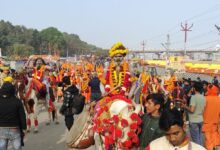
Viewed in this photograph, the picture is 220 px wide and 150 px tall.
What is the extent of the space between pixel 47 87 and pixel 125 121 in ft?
31.7

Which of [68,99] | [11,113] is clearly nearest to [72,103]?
[68,99]

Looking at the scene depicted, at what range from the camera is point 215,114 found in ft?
30.0

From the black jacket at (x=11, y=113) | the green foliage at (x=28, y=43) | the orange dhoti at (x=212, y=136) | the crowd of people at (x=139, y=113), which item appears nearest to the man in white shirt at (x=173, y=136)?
the crowd of people at (x=139, y=113)

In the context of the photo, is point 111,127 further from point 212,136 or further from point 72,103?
point 72,103

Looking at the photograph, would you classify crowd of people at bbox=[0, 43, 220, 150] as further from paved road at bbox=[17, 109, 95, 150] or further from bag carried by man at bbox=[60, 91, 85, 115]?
paved road at bbox=[17, 109, 95, 150]

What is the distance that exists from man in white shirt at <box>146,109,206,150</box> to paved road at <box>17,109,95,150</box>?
20.8ft

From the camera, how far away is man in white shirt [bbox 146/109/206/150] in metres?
3.65

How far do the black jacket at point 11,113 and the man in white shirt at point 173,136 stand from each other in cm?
397

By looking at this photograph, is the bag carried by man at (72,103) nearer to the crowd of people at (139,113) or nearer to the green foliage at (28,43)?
the crowd of people at (139,113)

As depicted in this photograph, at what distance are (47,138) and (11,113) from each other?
4923 millimetres

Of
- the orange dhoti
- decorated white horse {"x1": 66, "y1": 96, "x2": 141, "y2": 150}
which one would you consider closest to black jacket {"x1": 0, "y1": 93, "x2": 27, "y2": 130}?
decorated white horse {"x1": 66, "y1": 96, "x2": 141, "y2": 150}

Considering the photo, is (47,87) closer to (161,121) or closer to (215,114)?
(215,114)

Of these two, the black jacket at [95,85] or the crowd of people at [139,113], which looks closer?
the crowd of people at [139,113]

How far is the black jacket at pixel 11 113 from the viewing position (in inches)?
285
